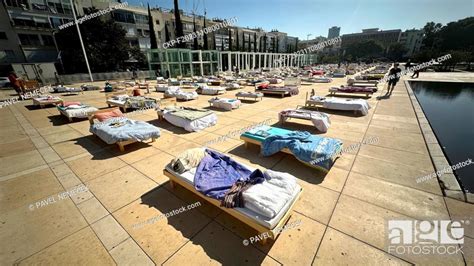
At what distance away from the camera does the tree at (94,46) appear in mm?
29344

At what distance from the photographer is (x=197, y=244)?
9.30 ft

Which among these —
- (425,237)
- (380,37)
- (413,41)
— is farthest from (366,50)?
(425,237)

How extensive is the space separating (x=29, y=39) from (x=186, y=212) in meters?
45.1

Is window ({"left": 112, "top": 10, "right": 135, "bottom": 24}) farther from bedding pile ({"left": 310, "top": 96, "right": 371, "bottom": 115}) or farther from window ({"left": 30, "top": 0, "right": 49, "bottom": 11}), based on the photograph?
bedding pile ({"left": 310, "top": 96, "right": 371, "bottom": 115})

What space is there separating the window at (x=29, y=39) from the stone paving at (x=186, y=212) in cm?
3798

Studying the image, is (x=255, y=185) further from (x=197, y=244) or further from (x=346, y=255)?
(x=346, y=255)

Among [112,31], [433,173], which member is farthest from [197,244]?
[112,31]

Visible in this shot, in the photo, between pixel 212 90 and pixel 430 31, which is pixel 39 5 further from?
pixel 430 31

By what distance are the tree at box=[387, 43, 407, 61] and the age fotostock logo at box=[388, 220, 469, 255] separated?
11635 centimetres

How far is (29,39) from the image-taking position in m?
30.9

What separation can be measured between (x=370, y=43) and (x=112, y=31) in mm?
111810

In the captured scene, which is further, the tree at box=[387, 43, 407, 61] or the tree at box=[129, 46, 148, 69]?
the tree at box=[387, 43, 407, 61]

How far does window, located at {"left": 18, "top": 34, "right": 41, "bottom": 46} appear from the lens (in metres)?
30.3

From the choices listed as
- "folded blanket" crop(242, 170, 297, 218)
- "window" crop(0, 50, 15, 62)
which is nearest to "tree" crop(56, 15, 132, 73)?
"window" crop(0, 50, 15, 62)
